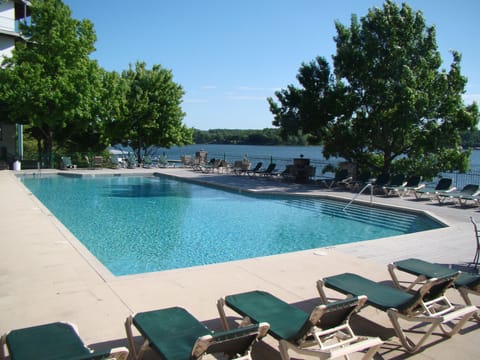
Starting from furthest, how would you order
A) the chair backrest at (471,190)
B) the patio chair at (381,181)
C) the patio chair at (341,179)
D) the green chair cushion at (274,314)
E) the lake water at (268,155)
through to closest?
the lake water at (268,155) < the patio chair at (341,179) < the patio chair at (381,181) < the chair backrest at (471,190) < the green chair cushion at (274,314)

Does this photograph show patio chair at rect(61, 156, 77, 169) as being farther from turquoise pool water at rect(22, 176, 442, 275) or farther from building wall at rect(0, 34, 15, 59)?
building wall at rect(0, 34, 15, 59)


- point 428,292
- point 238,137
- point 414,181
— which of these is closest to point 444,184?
point 414,181

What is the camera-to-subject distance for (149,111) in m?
27.2

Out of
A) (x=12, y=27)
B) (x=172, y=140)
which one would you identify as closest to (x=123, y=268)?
(x=172, y=140)

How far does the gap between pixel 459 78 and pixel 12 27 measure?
25.7 m

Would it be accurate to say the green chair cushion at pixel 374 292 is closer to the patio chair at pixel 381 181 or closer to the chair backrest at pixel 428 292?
the chair backrest at pixel 428 292

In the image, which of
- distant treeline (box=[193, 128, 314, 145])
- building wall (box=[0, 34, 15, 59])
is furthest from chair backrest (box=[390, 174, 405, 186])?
distant treeline (box=[193, 128, 314, 145])

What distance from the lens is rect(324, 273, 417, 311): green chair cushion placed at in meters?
3.99

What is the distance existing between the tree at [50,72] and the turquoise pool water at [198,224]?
658 centimetres

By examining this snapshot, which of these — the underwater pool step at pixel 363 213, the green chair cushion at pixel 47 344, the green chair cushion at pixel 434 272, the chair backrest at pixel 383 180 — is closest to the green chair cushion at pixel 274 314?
the green chair cushion at pixel 47 344

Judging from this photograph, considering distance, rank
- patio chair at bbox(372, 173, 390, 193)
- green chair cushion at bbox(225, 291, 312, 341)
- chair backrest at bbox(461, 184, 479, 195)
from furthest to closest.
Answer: patio chair at bbox(372, 173, 390, 193) → chair backrest at bbox(461, 184, 479, 195) → green chair cushion at bbox(225, 291, 312, 341)

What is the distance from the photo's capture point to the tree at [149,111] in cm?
2677

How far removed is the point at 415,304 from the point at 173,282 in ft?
9.97

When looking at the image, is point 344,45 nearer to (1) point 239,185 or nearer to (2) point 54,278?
(1) point 239,185
